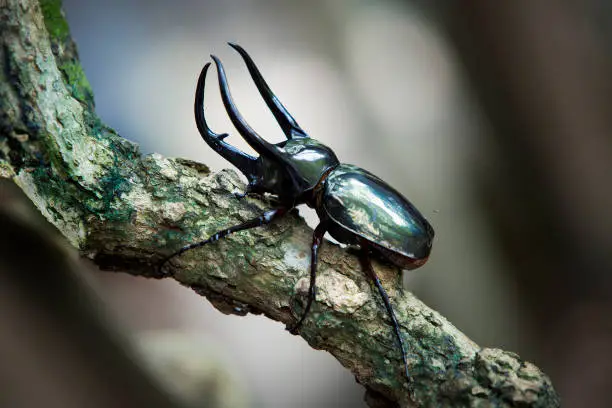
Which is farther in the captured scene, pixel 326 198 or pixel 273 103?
pixel 273 103

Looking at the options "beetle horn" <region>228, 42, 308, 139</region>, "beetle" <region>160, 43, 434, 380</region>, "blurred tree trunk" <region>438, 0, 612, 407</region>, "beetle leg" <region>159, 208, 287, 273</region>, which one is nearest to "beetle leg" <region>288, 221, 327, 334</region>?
"beetle" <region>160, 43, 434, 380</region>

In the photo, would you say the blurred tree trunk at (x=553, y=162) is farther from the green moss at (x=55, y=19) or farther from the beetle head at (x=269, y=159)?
the green moss at (x=55, y=19)

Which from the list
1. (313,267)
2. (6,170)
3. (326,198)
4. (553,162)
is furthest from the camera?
(553,162)

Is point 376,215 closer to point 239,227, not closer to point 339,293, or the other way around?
point 339,293

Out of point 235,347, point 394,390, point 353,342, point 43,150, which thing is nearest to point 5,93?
point 43,150

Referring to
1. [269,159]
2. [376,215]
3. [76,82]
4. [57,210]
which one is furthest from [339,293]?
[76,82]

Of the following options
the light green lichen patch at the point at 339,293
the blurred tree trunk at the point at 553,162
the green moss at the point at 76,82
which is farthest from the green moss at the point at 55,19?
the blurred tree trunk at the point at 553,162

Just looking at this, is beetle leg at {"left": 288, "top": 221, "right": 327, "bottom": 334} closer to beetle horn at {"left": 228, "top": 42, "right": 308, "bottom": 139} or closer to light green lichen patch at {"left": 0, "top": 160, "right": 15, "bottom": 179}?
beetle horn at {"left": 228, "top": 42, "right": 308, "bottom": 139}
